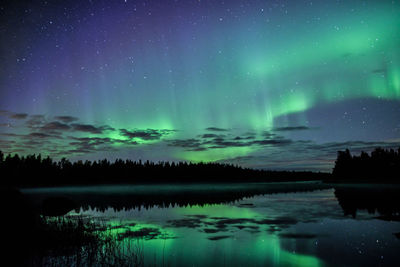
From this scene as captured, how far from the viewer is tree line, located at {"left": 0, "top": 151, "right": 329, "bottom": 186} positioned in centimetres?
13362

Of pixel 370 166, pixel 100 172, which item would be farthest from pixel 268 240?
pixel 100 172

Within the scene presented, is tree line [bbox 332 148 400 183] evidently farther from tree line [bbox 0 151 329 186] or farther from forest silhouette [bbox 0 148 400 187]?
tree line [bbox 0 151 329 186]

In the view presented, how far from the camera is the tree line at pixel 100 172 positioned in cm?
13362

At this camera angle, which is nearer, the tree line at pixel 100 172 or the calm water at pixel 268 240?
the calm water at pixel 268 240

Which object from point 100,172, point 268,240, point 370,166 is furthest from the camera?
point 100,172

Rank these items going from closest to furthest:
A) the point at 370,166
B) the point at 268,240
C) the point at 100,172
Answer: the point at 268,240
the point at 370,166
the point at 100,172

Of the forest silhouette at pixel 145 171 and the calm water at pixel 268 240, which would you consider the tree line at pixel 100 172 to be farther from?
the calm water at pixel 268 240

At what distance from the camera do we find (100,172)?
154375mm

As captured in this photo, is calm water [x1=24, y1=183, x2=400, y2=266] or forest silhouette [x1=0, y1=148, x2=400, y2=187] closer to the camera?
calm water [x1=24, y1=183, x2=400, y2=266]

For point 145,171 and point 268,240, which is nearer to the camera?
point 268,240

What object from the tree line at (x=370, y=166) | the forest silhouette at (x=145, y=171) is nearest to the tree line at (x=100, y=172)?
the forest silhouette at (x=145, y=171)

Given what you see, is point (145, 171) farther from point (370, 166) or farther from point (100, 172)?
point (370, 166)

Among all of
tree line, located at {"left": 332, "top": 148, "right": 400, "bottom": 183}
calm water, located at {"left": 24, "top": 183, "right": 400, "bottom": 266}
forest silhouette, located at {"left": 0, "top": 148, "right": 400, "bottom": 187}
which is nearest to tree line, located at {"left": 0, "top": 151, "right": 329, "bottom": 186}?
forest silhouette, located at {"left": 0, "top": 148, "right": 400, "bottom": 187}

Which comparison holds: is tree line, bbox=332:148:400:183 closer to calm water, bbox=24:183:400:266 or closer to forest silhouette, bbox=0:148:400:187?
forest silhouette, bbox=0:148:400:187
